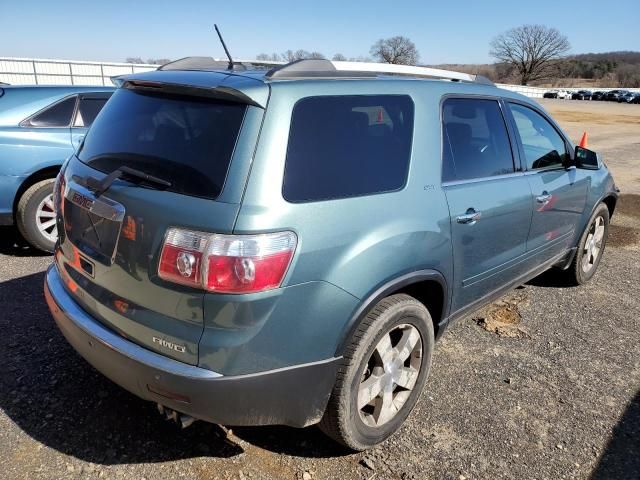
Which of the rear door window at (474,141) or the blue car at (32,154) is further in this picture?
the blue car at (32,154)

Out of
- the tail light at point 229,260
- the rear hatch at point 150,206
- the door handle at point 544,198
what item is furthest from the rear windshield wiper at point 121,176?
the door handle at point 544,198

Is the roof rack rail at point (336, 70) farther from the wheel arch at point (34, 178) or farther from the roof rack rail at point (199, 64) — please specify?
the wheel arch at point (34, 178)

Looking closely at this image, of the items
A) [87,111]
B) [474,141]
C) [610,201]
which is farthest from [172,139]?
[610,201]

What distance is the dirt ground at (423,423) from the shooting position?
2.49 meters

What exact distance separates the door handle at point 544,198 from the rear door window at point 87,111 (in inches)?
177

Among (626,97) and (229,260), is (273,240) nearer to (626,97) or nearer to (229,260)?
(229,260)

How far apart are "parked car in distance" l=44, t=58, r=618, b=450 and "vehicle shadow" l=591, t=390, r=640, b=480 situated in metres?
0.98

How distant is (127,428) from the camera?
2691 mm

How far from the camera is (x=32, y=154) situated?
5043 millimetres

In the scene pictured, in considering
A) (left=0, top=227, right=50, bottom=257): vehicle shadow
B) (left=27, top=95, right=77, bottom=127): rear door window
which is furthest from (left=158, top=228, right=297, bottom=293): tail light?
(left=27, top=95, right=77, bottom=127): rear door window

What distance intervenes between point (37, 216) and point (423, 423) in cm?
422

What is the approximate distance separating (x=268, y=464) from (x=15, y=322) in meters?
2.31

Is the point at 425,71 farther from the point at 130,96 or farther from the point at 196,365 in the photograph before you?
the point at 196,365

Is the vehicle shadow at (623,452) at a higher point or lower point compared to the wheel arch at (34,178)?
lower
